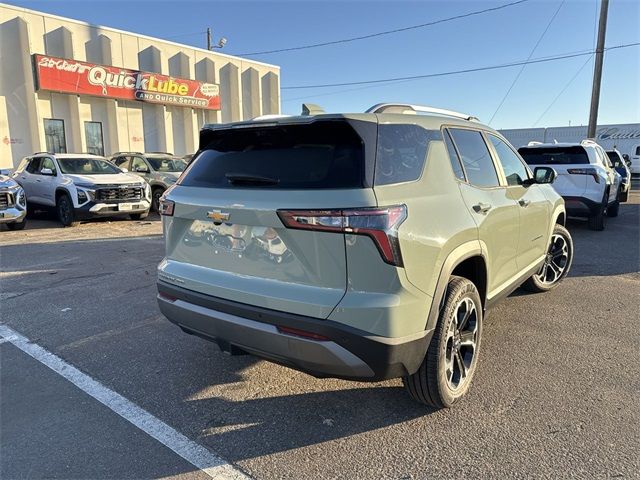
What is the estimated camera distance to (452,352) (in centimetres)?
308

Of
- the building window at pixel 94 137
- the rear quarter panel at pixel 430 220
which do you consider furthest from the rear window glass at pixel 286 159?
the building window at pixel 94 137

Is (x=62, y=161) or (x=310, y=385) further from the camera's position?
(x=62, y=161)

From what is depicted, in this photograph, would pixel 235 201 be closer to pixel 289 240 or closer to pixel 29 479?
pixel 289 240

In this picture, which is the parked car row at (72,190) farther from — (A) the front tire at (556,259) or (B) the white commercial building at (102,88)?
(A) the front tire at (556,259)

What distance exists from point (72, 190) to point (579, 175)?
11.4 metres

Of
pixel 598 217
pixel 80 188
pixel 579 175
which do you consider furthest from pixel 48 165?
pixel 598 217

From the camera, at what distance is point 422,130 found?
3.06 m

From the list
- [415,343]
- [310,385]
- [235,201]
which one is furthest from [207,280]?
[415,343]

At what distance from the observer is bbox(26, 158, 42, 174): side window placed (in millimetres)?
12570

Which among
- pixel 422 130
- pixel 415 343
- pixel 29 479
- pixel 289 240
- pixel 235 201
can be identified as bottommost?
pixel 29 479

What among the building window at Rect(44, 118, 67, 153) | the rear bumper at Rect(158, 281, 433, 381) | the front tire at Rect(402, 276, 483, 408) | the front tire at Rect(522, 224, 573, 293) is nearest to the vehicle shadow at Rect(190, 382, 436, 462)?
the front tire at Rect(402, 276, 483, 408)

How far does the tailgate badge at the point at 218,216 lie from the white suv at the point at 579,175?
27.8 ft

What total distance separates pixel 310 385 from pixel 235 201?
1498mm

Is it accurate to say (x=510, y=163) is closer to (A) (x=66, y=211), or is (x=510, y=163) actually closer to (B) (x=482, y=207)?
(B) (x=482, y=207)
